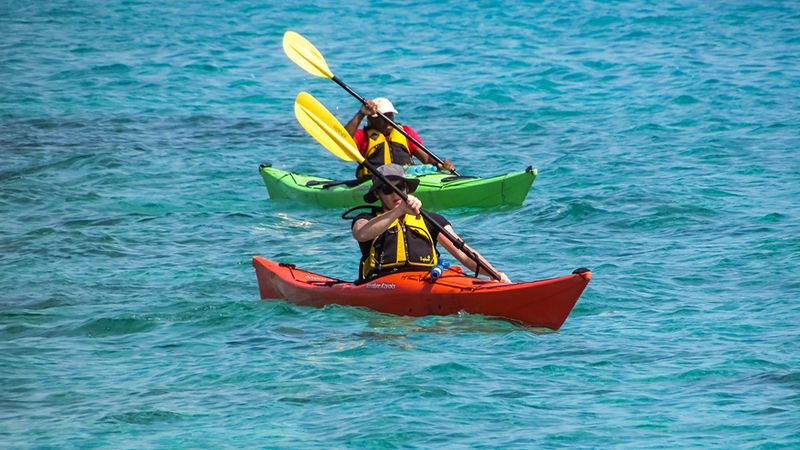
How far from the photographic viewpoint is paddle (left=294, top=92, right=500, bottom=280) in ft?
30.2

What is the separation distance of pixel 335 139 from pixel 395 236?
106cm

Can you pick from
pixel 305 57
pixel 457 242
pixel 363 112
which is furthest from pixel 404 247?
pixel 305 57

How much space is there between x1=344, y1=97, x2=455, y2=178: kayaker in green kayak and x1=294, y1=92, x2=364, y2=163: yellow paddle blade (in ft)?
7.35

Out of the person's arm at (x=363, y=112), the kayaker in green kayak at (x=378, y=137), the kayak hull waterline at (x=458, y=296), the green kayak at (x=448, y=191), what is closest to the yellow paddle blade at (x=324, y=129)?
the kayak hull waterline at (x=458, y=296)

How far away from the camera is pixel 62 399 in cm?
802

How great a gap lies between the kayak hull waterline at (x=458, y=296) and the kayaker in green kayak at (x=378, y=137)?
3.31 meters

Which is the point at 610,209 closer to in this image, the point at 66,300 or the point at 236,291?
the point at 236,291

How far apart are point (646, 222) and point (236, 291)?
4.23 meters

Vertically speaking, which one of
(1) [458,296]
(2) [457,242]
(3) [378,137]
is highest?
(2) [457,242]

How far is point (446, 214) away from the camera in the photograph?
1334 centimetres

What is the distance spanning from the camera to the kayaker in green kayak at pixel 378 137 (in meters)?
12.7

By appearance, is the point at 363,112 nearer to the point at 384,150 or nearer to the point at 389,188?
the point at 384,150

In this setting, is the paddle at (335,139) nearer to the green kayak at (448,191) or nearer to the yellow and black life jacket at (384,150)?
the yellow and black life jacket at (384,150)

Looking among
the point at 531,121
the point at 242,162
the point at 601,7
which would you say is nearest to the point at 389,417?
the point at 242,162
